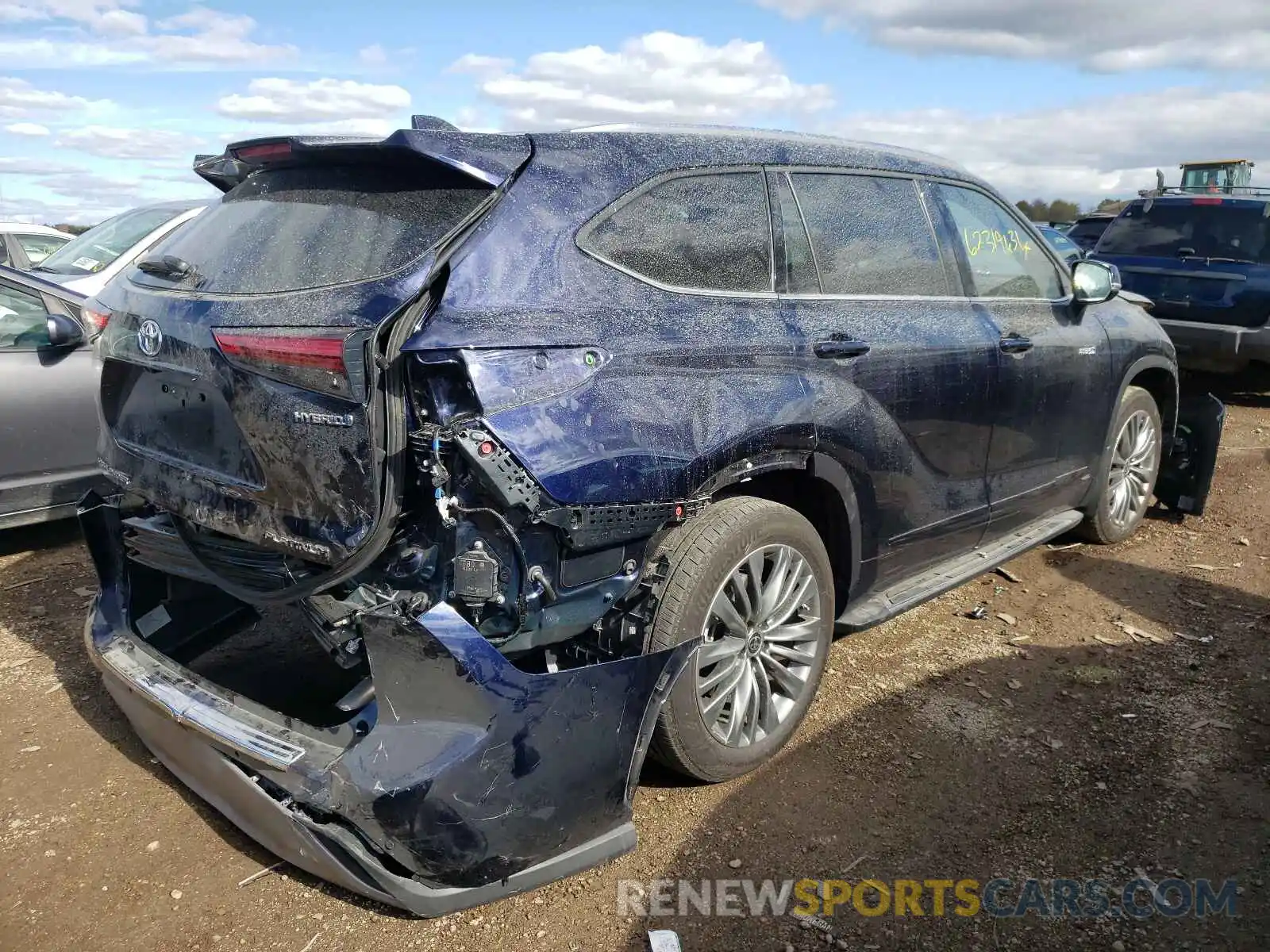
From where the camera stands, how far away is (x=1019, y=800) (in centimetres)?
313

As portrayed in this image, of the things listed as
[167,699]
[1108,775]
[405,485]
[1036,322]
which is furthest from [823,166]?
[167,699]

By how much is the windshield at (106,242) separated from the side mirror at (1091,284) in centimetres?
729

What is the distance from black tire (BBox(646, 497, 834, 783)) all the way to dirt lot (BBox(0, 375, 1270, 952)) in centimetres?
16

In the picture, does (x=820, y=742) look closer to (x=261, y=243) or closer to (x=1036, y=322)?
(x=1036, y=322)

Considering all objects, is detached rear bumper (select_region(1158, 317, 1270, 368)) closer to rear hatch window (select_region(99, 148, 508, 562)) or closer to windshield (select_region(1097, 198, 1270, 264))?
windshield (select_region(1097, 198, 1270, 264))

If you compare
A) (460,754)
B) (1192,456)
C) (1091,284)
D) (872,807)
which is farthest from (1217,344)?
(460,754)

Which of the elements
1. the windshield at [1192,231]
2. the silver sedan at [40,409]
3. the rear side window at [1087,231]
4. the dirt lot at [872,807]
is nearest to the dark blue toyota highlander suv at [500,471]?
the dirt lot at [872,807]

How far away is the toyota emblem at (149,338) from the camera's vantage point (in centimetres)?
281

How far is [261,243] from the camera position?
2.80 metres

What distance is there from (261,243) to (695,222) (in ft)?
4.11

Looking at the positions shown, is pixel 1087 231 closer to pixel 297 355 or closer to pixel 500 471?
pixel 500 471

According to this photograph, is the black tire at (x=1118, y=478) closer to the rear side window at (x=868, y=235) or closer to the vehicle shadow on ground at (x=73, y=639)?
the rear side window at (x=868, y=235)

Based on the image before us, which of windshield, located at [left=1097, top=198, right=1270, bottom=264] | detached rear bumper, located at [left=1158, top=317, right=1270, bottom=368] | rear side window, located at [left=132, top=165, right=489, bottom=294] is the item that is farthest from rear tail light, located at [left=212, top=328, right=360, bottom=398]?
windshield, located at [left=1097, top=198, right=1270, bottom=264]

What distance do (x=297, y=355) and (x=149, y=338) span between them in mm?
704
